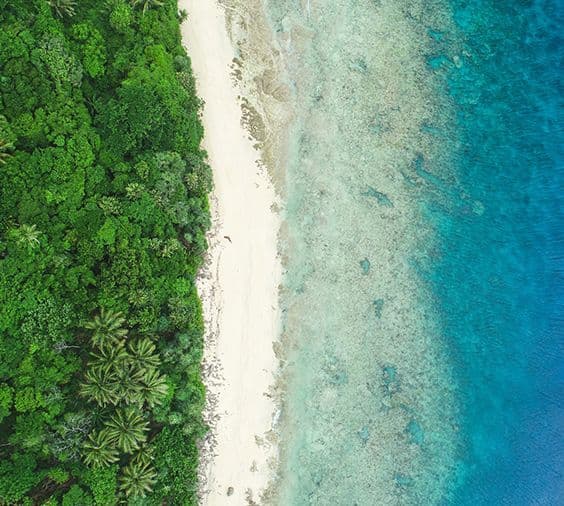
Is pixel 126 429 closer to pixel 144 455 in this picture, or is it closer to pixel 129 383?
pixel 144 455

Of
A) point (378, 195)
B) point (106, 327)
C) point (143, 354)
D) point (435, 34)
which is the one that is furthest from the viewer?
point (435, 34)

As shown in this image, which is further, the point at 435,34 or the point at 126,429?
the point at 435,34

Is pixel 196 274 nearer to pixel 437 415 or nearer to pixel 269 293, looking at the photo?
pixel 269 293

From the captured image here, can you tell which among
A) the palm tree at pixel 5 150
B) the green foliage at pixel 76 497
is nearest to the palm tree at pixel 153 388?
the green foliage at pixel 76 497

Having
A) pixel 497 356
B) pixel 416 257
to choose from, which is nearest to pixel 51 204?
pixel 416 257

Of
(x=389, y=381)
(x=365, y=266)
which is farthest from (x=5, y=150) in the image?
(x=389, y=381)

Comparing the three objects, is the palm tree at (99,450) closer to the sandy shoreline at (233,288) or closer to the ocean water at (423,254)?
the sandy shoreline at (233,288)
